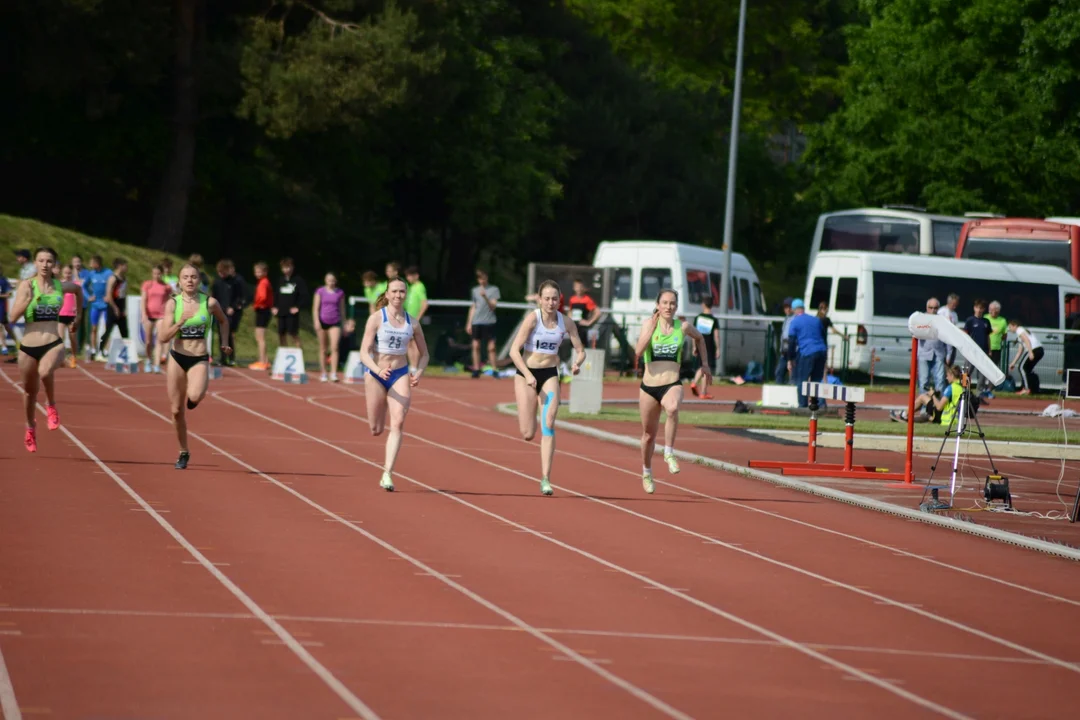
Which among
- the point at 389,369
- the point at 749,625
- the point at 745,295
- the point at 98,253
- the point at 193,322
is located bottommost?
the point at 749,625

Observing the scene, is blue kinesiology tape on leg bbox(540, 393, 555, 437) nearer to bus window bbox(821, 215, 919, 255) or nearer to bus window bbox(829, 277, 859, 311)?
bus window bbox(829, 277, 859, 311)

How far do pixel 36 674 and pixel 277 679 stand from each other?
1.02 metres

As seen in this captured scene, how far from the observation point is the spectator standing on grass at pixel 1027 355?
33.2m

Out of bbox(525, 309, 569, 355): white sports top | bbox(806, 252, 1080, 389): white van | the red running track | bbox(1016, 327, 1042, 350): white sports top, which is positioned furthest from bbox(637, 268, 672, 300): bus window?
bbox(525, 309, 569, 355): white sports top

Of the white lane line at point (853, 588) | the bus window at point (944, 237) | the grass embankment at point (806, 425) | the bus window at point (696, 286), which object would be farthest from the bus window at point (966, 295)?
the white lane line at point (853, 588)

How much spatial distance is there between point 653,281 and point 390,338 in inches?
853

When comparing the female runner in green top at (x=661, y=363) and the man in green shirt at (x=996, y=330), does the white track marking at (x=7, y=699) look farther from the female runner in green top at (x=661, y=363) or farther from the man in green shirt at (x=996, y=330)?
the man in green shirt at (x=996, y=330)

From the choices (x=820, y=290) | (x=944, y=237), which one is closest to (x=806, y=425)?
(x=820, y=290)

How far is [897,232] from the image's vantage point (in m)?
42.0

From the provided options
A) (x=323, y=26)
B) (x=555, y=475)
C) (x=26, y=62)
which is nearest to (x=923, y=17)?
(x=323, y=26)

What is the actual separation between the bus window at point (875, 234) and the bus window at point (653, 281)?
8.02 meters

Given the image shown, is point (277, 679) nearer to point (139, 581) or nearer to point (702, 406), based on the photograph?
point (139, 581)

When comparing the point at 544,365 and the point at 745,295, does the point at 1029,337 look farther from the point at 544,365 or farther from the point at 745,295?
the point at 544,365

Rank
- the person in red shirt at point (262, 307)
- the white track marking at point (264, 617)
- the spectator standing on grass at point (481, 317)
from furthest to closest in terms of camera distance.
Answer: the spectator standing on grass at point (481, 317), the person in red shirt at point (262, 307), the white track marking at point (264, 617)
